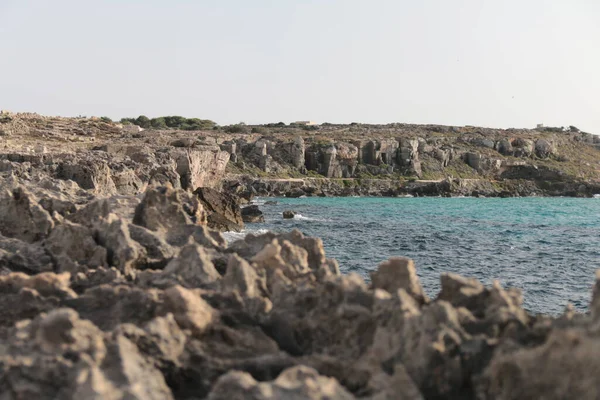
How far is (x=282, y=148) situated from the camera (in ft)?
355

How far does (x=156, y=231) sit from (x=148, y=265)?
1.40 m

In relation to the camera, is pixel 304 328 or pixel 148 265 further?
pixel 148 265

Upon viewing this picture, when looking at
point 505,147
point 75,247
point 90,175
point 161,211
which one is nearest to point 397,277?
point 75,247

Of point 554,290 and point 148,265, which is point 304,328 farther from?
point 554,290

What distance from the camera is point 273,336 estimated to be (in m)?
6.37

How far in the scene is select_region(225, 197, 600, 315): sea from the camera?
864 inches

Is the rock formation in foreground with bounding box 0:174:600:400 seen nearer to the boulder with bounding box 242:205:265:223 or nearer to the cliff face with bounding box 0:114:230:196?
the cliff face with bounding box 0:114:230:196

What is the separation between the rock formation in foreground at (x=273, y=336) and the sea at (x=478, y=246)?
39.9ft

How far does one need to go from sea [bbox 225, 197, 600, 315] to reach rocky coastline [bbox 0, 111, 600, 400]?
11.8 metres

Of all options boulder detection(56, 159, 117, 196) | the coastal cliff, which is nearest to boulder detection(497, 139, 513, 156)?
the coastal cliff

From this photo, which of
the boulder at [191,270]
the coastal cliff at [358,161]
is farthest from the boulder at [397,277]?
the coastal cliff at [358,161]

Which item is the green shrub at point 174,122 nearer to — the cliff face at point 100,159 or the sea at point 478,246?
the cliff face at point 100,159

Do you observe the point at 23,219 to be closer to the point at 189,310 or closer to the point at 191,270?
the point at 191,270

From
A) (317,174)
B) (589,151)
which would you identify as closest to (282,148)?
(317,174)
